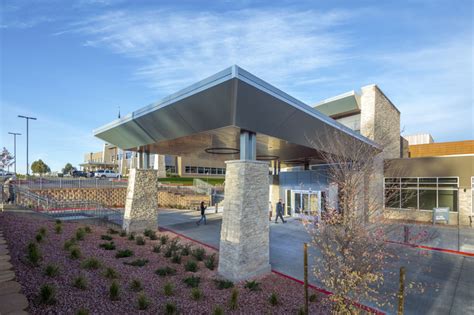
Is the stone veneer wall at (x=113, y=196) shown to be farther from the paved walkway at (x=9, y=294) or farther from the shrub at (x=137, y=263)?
the paved walkway at (x=9, y=294)

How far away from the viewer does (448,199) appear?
65.1 ft

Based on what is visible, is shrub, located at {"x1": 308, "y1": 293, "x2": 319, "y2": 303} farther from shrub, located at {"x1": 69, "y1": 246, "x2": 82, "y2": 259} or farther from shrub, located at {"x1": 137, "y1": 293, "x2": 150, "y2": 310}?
shrub, located at {"x1": 69, "y1": 246, "x2": 82, "y2": 259}

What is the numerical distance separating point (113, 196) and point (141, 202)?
1547cm

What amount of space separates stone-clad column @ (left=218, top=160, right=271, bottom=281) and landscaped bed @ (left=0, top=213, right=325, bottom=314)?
0.50m

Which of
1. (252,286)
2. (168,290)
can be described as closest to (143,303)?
(168,290)

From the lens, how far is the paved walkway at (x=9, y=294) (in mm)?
3808

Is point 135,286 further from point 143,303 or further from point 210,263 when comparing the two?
point 210,263

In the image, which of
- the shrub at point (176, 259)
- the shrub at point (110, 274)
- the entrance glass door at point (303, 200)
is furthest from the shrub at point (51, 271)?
the entrance glass door at point (303, 200)

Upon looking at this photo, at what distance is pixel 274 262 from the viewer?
34.7ft

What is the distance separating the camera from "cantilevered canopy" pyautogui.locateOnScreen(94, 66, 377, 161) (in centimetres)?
771

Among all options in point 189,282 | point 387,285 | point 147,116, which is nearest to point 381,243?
point 387,285

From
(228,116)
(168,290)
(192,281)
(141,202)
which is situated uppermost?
(228,116)

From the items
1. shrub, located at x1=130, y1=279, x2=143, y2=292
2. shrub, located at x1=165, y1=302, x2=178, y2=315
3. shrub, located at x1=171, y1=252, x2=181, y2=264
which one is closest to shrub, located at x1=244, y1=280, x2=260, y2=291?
shrub, located at x1=165, y1=302, x2=178, y2=315

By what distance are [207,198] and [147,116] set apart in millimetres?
19855
